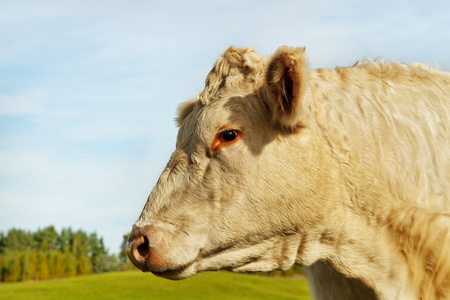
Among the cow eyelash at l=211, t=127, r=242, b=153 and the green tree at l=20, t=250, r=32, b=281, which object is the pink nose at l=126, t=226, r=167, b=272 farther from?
the green tree at l=20, t=250, r=32, b=281

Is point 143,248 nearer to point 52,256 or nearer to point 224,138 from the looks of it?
point 224,138

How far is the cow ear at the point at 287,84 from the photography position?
4441mm

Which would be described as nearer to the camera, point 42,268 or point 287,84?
point 287,84

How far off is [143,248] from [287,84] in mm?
1703

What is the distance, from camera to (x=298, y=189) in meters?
4.51

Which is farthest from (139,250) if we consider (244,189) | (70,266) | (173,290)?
(70,266)

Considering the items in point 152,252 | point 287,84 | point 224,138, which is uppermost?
point 287,84

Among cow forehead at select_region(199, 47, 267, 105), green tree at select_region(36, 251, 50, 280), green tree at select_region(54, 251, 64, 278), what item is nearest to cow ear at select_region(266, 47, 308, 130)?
cow forehead at select_region(199, 47, 267, 105)

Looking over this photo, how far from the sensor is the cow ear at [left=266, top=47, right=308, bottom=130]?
4441 mm

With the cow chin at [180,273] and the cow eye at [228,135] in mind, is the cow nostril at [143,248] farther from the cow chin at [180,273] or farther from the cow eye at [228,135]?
the cow eye at [228,135]

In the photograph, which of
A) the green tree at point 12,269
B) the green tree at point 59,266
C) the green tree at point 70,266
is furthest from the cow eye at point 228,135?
the green tree at point 12,269

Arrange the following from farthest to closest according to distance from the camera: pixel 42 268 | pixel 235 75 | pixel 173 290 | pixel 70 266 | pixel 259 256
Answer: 1. pixel 70 266
2. pixel 42 268
3. pixel 173 290
4. pixel 235 75
5. pixel 259 256

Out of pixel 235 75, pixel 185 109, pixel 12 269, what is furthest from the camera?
pixel 12 269

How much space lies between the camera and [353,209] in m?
4.71
